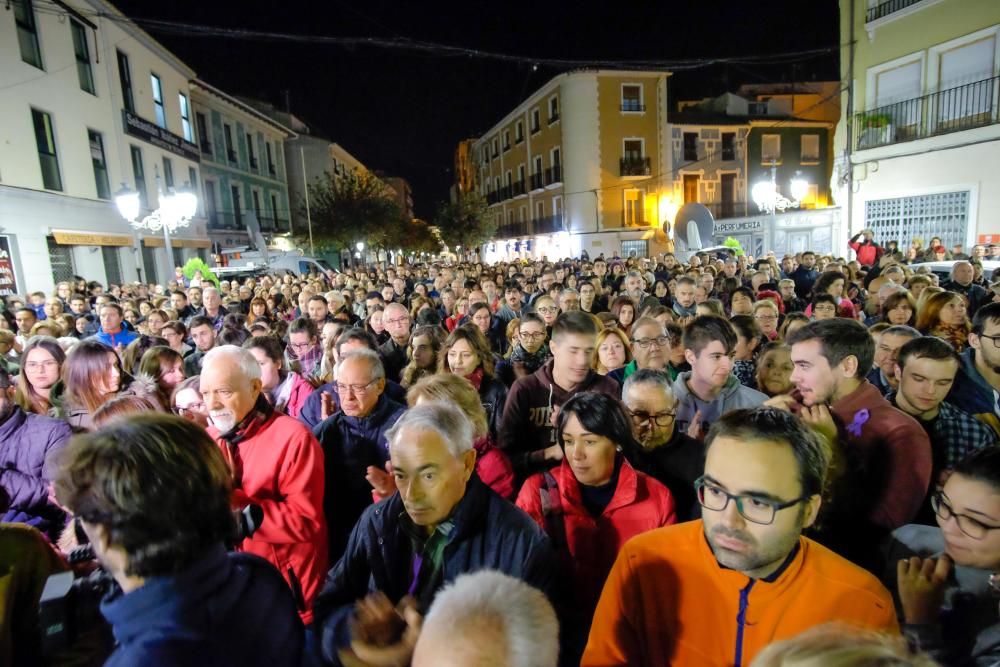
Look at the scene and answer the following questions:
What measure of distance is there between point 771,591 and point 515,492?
64.1 inches

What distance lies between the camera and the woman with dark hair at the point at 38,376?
3.93 m

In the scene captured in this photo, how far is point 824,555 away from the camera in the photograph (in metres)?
1.61

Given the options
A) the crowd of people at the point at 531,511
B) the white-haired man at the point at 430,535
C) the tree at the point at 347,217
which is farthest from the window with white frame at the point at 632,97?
the white-haired man at the point at 430,535

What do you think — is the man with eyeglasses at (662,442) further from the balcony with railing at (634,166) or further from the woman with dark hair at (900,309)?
the balcony with railing at (634,166)

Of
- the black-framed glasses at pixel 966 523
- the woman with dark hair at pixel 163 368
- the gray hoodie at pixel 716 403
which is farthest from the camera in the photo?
the woman with dark hair at pixel 163 368

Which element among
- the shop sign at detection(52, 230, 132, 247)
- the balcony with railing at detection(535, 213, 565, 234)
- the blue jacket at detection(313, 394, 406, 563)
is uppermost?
the balcony with railing at detection(535, 213, 565, 234)

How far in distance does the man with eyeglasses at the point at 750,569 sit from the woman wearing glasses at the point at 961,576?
0.59ft

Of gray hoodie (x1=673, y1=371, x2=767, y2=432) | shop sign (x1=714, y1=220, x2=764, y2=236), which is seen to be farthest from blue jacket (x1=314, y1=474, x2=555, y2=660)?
shop sign (x1=714, y1=220, x2=764, y2=236)

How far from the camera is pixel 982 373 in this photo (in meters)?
3.24

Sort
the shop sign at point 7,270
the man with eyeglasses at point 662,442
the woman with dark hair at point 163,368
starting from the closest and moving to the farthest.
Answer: the man with eyeglasses at point 662,442 → the woman with dark hair at point 163,368 → the shop sign at point 7,270

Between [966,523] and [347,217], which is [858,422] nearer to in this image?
[966,523]

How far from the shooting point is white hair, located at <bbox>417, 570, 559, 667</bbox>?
1124mm

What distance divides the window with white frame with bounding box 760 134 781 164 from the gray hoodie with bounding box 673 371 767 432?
120 ft

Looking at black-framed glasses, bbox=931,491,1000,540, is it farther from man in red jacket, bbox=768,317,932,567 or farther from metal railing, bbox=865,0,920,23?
metal railing, bbox=865,0,920,23
